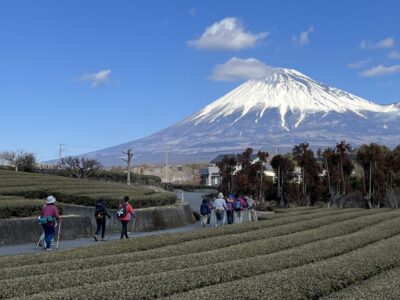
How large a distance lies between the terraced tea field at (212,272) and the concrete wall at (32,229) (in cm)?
497

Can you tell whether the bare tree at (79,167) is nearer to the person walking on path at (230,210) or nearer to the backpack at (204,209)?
the person walking on path at (230,210)

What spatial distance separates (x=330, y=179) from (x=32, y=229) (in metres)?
28.0

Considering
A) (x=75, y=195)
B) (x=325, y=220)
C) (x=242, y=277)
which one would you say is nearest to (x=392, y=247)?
(x=242, y=277)

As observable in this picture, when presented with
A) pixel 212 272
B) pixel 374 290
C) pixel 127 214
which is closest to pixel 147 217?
pixel 127 214

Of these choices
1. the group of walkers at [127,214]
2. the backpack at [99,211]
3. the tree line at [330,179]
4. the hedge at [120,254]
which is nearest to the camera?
the hedge at [120,254]

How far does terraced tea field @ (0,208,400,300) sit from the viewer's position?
782 centimetres

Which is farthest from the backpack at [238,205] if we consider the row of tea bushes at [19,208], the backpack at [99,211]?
the row of tea bushes at [19,208]

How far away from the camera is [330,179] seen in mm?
41906

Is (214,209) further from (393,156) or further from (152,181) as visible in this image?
(152,181)

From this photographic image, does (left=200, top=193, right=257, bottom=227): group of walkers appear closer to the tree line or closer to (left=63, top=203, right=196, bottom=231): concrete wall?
(left=63, top=203, right=196, bottom=231): concrete wall

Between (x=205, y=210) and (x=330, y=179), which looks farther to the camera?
(x=330, y=179)

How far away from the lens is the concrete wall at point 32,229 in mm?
17828

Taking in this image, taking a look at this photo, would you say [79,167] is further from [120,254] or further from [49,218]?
[120,254]

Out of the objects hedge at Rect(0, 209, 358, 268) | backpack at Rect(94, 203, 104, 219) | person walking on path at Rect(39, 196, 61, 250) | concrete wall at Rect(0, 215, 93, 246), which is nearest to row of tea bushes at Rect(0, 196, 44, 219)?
concrete wall at Rect(0, 215, 93, 246)
